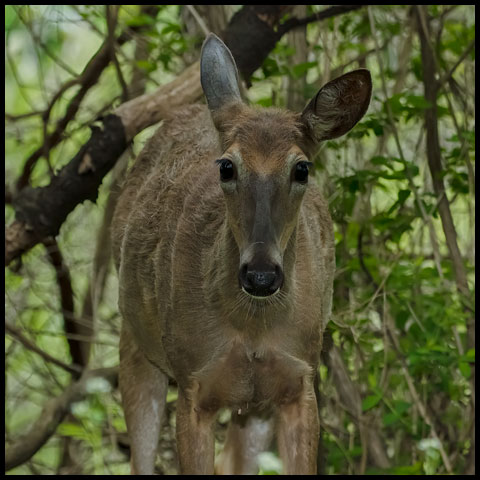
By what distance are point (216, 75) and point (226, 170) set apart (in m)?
0.69

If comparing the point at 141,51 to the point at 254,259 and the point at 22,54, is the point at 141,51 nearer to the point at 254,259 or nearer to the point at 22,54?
the point at 22,54

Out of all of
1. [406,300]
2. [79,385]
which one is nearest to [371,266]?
[406,300]

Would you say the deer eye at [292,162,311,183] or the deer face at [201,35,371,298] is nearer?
the deer face at [201,35,371,298]

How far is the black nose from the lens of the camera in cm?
476

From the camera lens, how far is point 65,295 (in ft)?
31.3

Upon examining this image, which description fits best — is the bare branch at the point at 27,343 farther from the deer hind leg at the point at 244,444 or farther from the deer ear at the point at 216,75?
the deer ear at the point at 216,75

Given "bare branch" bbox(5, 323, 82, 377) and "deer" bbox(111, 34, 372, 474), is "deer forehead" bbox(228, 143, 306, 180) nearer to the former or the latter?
"deer" bbox(111, 34, 372, 474)

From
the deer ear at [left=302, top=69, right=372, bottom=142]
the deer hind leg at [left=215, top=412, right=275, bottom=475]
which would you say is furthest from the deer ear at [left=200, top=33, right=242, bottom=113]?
the deer hind leg at [left=215, top=412, right=275, bottom=475]

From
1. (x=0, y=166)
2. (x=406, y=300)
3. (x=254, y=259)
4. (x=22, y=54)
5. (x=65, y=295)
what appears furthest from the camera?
(x=22, y=54)

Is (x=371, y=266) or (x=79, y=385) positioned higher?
(x=371, y=266)

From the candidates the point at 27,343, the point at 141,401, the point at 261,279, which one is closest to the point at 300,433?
the point at 261,279

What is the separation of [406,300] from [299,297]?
2.24 metres

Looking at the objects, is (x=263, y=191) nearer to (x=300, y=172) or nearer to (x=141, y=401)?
(x=300, y=172)

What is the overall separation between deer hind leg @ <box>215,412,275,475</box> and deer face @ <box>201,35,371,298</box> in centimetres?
206
